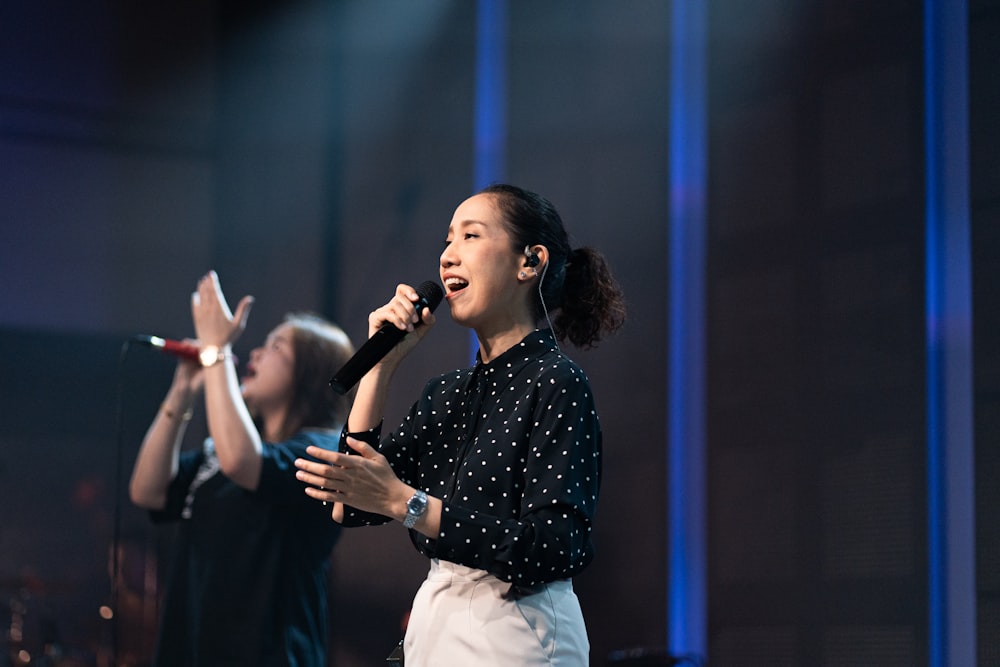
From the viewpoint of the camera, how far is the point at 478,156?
3.74 metres

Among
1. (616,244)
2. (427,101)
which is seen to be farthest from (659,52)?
(427,101)

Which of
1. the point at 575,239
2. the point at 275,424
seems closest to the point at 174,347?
the point at 275,424

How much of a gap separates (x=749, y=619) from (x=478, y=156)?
168cm

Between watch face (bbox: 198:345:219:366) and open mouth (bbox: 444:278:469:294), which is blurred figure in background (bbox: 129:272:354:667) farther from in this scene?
open mouth (bbox: 444:278:469:294)

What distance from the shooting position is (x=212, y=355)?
2.94 m

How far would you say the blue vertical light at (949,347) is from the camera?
2248 mm

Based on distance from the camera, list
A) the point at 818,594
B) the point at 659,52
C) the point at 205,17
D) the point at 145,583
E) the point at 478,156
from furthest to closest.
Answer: the point at 205,17
the point at 145,583
the point at 478,156
the point at 659,52
the point at 818,594

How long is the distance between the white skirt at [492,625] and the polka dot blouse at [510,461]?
0.16 ft

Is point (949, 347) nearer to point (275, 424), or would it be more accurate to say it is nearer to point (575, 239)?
point (575, 239)

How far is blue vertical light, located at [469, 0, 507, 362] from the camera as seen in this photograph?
3.65 metres

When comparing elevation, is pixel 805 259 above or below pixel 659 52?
below

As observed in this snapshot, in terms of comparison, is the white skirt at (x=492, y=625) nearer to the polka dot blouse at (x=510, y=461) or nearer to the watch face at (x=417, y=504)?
the polka dot blouse at (x=510, y=461)

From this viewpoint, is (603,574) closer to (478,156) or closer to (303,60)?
(478,156)

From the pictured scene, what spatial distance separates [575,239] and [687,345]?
493mm
